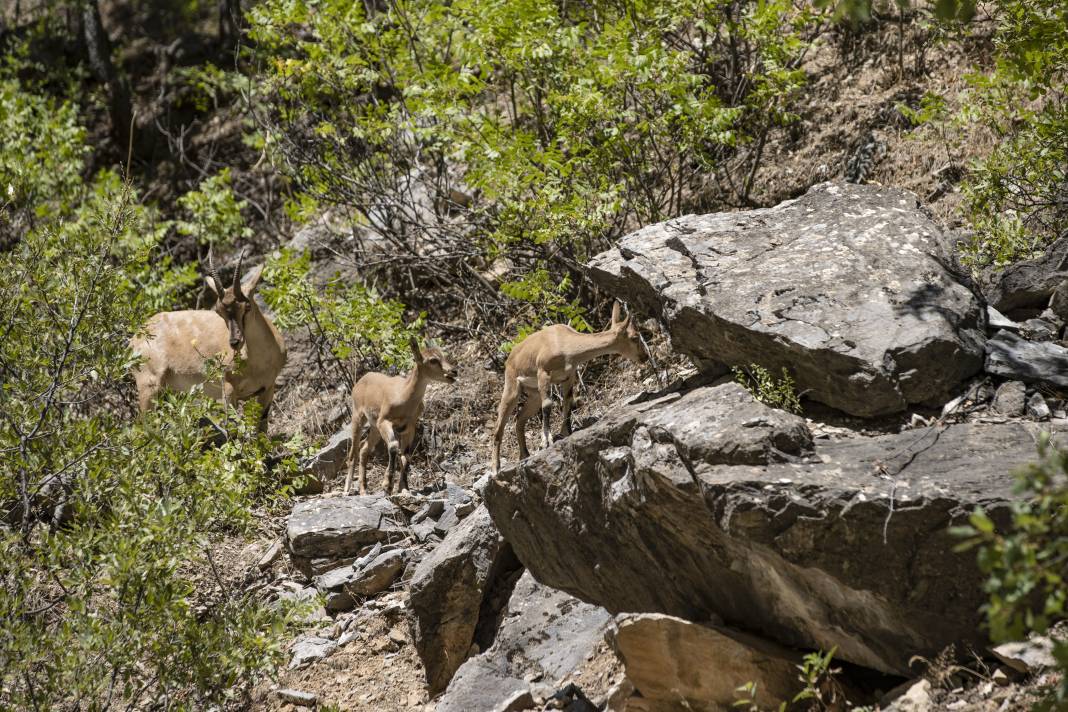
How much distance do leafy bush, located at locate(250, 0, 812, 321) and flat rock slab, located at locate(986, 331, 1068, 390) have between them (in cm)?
465

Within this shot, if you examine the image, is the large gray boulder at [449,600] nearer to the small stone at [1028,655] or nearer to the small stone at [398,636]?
the small stone at [398,636]

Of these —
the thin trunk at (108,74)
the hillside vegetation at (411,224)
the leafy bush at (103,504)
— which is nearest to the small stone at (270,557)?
the hillside vegetation at (411,224)

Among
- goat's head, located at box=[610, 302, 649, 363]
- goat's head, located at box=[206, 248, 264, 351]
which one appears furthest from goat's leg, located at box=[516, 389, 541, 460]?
goat's head, located at box=[206, 248, 264, 351]

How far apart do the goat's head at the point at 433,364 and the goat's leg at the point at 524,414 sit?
1.06m

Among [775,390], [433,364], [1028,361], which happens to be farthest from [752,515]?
[433,364]

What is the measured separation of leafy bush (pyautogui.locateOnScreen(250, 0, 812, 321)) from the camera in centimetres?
1109

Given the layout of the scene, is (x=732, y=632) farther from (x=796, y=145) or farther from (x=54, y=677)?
(x=796, y=145)

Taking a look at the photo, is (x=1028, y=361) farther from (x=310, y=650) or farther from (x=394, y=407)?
(x=394, y=407)

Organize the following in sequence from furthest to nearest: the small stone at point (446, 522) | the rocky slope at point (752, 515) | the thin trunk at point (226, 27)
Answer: the thin trunk at point (226, 27), the small stone at point (446, 522), the rocky slope at point (752, 515)

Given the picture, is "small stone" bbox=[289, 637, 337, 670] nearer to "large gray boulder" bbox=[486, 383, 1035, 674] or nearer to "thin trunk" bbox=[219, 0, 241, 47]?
"large gray boulder" bbox=[486, 383, 1035, 674]

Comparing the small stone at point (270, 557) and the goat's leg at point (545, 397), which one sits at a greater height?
the goat's leg at point (545, 397)

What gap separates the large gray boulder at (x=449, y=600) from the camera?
331 inches

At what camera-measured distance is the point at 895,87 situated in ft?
43.7

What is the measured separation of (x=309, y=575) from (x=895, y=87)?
885 centimetres
